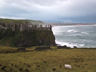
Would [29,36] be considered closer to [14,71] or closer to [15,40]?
[15,40]

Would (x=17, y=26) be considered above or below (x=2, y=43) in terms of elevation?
above

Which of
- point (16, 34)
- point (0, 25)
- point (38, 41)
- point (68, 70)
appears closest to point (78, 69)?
point (68, 70)

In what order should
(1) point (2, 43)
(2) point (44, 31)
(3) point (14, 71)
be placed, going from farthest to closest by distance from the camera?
(2) point (44, 31) → (1) point (2, 43) → (3) point (14, 71)

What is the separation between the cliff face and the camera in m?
100

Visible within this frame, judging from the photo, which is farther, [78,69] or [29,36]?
[29,36]

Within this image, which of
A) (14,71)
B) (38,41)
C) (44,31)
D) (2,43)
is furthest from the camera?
(44,31)

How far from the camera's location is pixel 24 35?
105 meters

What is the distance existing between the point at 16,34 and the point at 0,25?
13793 mm

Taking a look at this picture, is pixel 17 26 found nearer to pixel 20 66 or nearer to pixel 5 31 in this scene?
pixel 5 31

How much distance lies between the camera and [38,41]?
10288 cm

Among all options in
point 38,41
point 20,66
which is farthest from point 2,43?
point 20,66

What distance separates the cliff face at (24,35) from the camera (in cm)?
10019

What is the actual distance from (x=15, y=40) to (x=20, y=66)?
65.0 metres

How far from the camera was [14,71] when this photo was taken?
34219mm
